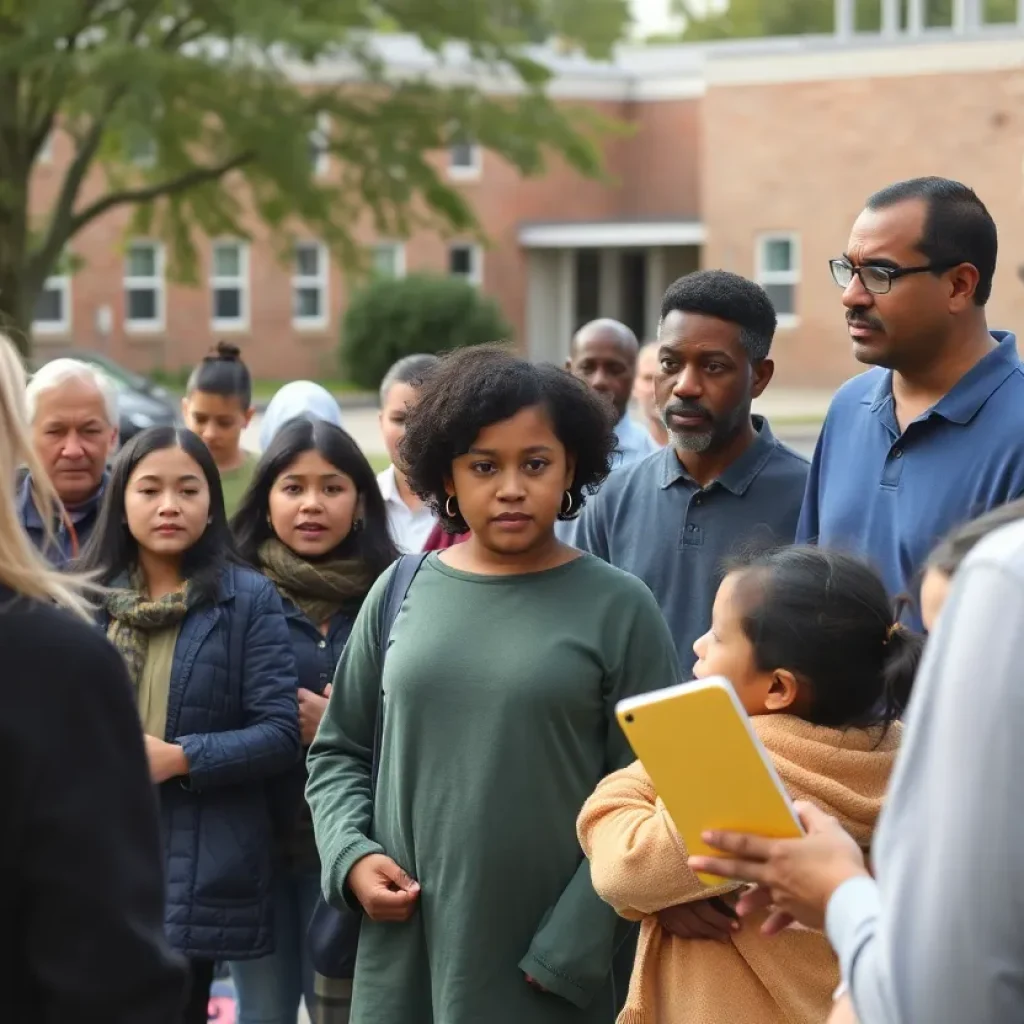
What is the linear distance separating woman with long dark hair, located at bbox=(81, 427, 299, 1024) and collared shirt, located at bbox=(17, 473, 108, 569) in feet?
1.28

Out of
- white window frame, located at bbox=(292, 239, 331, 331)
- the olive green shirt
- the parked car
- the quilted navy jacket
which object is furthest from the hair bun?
white window frame, located at bbox=(292, 239, 331, 331)

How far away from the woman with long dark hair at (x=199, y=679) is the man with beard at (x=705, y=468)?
1.03 meters

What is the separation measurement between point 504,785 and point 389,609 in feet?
1.58

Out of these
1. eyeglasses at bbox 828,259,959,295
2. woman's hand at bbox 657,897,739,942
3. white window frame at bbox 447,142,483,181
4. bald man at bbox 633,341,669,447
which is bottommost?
woman's hand at bbox 657,897,739,942

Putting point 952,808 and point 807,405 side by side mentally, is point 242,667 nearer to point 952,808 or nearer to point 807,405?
point 952,808

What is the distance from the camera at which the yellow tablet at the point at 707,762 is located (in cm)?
254

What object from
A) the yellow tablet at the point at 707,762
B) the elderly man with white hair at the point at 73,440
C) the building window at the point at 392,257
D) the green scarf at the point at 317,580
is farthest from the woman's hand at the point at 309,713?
the building window at the point at 392,257

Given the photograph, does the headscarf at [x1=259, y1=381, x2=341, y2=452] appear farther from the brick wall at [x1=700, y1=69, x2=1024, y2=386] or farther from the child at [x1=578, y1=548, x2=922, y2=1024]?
the brick wall at [x1=700, y1=69, x2=1024, y2=386]

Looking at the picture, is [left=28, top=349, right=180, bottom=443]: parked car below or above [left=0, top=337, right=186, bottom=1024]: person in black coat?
below

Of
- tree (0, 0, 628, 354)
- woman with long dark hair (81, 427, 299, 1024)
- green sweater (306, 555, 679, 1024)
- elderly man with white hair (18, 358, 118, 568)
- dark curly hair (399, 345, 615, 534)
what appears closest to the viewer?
green sweater (306, 555, 679, 1024)

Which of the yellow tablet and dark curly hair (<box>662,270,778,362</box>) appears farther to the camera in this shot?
dark curly hair (<box>662,270,778,362</box>)

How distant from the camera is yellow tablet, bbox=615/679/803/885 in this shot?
254 centimetres

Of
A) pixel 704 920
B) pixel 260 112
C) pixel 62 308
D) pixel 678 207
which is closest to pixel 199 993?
pixel 704 920

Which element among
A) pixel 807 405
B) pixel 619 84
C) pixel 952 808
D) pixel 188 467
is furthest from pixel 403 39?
pixel 952 808
